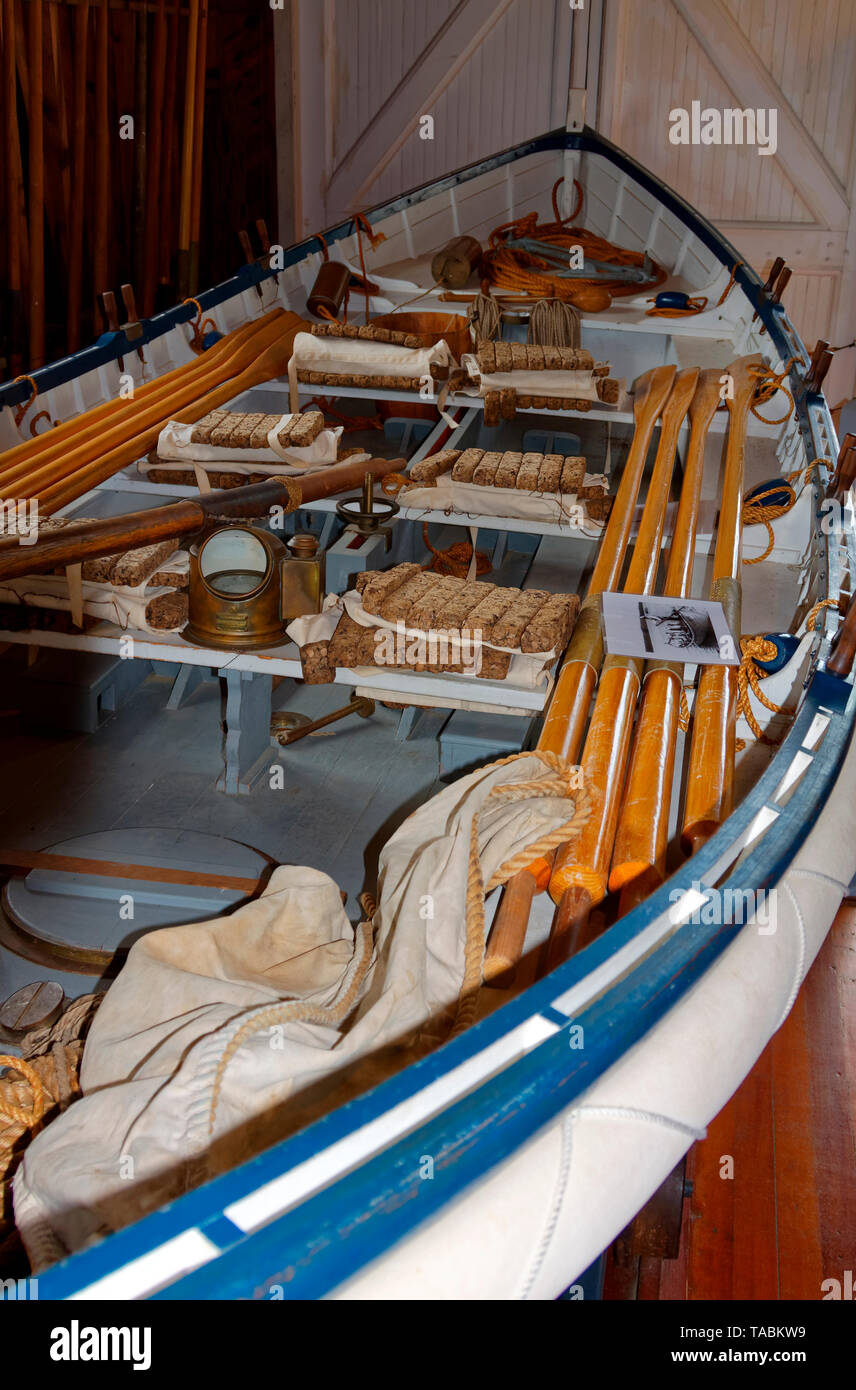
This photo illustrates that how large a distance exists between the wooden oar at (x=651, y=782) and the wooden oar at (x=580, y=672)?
140mm

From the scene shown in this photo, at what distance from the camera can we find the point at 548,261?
6336 millimetres

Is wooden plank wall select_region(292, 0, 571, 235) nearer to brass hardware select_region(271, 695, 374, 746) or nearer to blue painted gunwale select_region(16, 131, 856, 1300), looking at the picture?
brass hardware select_region(271, 695, 374, 746)

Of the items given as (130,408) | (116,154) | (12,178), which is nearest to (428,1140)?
(130,408)

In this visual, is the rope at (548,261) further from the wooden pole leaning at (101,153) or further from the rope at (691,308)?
the wooden pole leaning at (101,153)

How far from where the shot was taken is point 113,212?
26.2ft

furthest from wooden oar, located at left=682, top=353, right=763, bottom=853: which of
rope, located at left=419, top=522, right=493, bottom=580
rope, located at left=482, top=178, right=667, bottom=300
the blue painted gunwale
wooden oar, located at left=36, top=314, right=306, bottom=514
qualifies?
rope, located at left=482, top=178, right=667, bottom=300

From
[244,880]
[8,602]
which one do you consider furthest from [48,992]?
[8,602]

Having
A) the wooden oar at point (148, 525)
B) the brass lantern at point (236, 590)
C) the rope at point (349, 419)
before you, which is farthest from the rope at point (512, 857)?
the rope at point (349, 419)

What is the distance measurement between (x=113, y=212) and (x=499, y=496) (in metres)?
5.79

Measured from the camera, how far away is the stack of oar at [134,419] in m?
3.47

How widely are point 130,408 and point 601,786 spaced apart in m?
2.69

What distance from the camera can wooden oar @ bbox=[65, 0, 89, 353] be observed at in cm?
669

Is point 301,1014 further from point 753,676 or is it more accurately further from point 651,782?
point 753,676

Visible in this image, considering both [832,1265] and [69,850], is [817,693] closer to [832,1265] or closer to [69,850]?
[832,1265]
